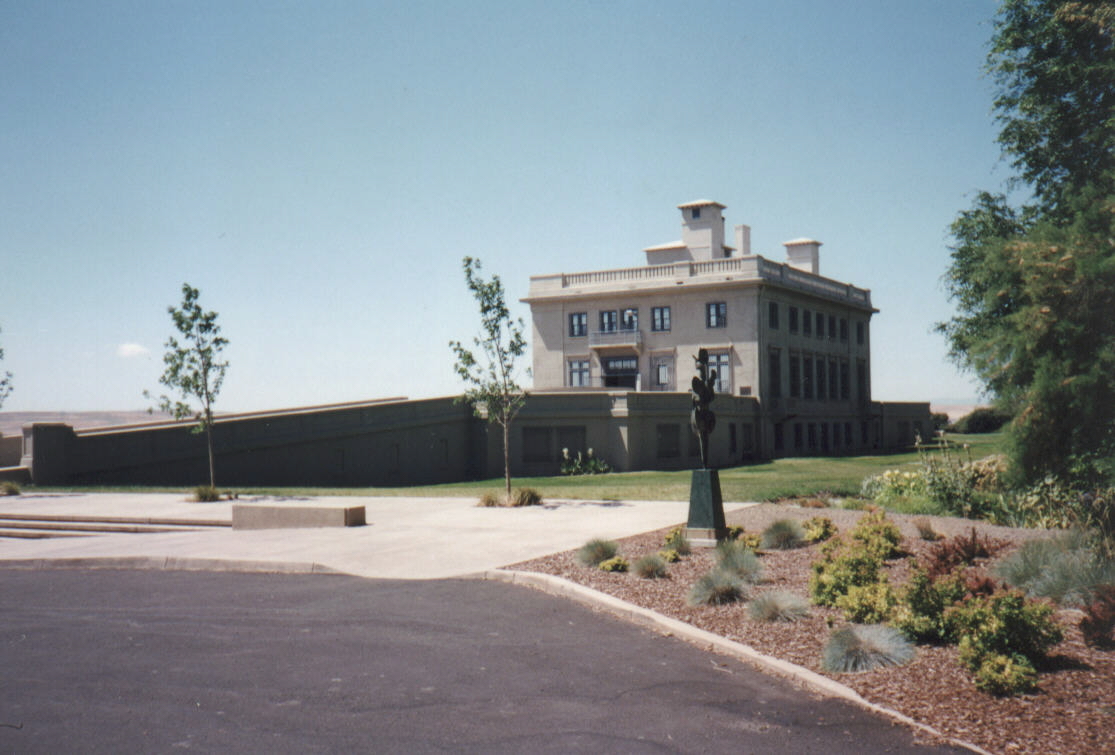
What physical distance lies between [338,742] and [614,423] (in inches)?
1421

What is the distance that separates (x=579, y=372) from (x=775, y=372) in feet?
40.5

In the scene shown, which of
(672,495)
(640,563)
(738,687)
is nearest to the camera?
(738,687)

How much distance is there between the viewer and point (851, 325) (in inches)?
2539

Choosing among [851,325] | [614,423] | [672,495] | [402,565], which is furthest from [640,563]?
[851,325]

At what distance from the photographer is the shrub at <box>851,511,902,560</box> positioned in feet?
37.3

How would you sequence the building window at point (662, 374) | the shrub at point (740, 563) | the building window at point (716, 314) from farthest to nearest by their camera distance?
the building window at point (662, 374) → the building window at point (716, 314) → the shrub at point (740, 563)

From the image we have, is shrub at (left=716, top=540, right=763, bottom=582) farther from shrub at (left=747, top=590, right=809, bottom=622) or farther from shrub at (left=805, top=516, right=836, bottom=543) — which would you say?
shrub at (left=805, top=516, right=836, bottom=543)

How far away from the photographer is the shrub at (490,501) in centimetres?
2144

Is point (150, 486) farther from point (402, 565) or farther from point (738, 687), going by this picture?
point (738, 687)

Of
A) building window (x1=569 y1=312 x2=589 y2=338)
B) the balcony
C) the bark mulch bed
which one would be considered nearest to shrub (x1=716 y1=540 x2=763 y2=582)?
the bark mulch bed

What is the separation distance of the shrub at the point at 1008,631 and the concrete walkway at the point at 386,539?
677 cm

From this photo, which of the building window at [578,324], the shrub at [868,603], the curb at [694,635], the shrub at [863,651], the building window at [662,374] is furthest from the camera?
the building window at [578,324]

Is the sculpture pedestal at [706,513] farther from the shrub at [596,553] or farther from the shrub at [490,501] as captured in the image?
the shrub at [490,501]

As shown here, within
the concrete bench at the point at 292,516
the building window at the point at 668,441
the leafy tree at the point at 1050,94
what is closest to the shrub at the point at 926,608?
the concrete bench at the point at 292,516
